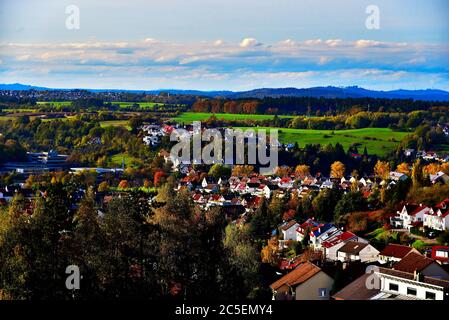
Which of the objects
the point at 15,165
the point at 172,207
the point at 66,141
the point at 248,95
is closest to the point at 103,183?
the point at 15,165

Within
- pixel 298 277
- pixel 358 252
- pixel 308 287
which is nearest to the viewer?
pixel 308 287

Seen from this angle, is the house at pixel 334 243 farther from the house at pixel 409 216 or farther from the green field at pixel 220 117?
the green field at pixel 220 117

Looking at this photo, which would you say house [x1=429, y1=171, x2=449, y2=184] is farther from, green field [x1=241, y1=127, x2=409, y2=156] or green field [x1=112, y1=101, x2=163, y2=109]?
green field [x1=112, y1=101, x2=163, y2=109]

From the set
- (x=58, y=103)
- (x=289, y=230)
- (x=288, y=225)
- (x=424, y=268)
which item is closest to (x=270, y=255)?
(x=289, y=230)

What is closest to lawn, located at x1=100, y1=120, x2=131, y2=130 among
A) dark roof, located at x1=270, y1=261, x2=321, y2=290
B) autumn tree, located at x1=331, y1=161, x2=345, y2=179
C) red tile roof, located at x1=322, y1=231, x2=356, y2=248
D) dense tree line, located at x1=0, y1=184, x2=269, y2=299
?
autumn tree, located at x1=331, y1=161, x2=345, y2=179

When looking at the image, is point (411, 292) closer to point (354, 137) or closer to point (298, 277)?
point (298, 277)

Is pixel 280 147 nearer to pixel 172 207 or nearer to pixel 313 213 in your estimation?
pixel 313 213

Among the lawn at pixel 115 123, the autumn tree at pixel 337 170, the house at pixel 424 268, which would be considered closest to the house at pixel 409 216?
the house at pixel 424 268
